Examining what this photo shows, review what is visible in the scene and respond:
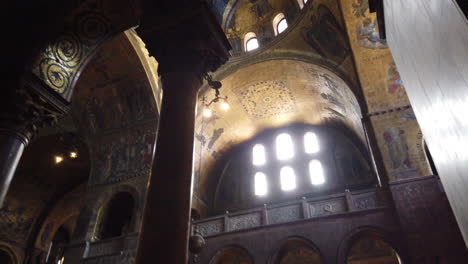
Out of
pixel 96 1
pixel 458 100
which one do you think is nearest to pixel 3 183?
pixel 96 1

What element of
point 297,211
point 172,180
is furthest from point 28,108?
point 297,211

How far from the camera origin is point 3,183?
3.74 metres

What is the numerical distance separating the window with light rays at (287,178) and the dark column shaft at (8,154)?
37.9ft

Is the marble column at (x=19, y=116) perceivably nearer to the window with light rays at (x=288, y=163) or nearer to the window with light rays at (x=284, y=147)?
the window with light rays at (x=288, y=163)

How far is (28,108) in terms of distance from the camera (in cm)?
428

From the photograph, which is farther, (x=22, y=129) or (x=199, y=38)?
(x=22, y=129)

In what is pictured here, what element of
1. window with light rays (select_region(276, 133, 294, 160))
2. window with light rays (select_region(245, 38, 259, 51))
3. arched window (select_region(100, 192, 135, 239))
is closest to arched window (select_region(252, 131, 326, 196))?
window with light rays (select_region(276, 133, 294, 160))

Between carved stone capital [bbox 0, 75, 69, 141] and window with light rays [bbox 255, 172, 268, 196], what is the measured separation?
36.4 ft

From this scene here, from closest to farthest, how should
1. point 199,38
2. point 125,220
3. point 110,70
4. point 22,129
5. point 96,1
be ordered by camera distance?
1. point 199,38
2. point 22,129
3. point 96,1
4. point 110,70
5. point 125,220

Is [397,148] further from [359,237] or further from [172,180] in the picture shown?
[172,180]

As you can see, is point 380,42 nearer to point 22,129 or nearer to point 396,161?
point 396,161

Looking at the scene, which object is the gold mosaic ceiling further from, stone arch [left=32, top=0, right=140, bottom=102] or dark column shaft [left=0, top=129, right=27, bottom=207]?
dark column shaft [left=0, top=129, right=27, bottom=207]

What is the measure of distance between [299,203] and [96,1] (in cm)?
807

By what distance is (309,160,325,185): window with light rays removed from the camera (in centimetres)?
1403
